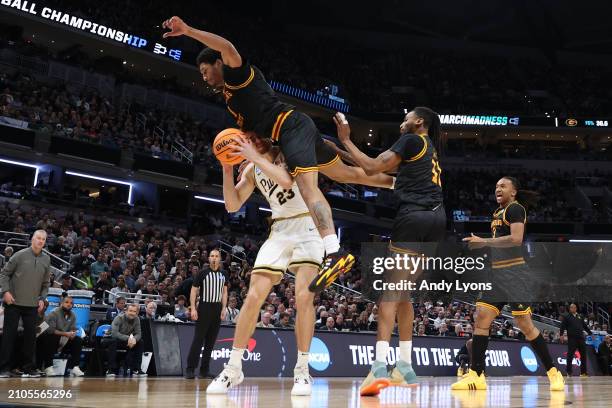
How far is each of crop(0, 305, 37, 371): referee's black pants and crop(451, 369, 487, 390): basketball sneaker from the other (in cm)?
577

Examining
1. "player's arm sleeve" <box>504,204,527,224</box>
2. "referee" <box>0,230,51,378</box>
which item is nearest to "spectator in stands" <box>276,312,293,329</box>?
"referee" <box>0,230,51,378</box>

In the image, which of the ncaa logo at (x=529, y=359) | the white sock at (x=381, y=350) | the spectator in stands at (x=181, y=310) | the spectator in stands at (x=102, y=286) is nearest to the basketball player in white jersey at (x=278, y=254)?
the white sock at (x=381, y=350)

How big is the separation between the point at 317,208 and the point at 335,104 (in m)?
38.7

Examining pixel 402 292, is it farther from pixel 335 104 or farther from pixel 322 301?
pixel 335 104

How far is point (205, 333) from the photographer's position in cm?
1166

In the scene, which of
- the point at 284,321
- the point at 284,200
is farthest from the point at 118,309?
the point at 284,200

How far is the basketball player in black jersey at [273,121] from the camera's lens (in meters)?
5.49

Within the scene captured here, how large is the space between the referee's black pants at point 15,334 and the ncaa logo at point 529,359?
46.0ft

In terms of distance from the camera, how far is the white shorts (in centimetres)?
597

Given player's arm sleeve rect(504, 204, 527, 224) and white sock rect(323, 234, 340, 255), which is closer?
white sock rect(323, 234, 340, 255)

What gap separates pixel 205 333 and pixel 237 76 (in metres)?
6.92

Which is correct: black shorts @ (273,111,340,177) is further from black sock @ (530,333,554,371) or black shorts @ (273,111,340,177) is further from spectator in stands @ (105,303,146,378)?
spectator in stands @ (105,303,146,378)

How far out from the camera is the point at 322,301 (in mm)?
23062

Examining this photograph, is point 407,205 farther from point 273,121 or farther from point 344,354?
point 344,354
